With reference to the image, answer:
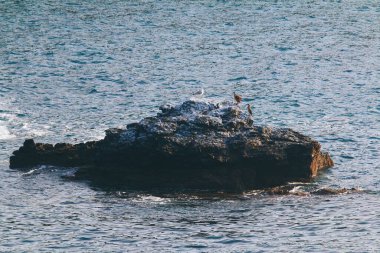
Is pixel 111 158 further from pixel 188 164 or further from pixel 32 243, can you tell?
pixel 32 243

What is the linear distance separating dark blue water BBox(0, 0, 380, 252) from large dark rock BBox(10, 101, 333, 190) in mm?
1094

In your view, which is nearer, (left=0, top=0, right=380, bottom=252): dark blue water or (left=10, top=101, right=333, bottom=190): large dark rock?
(left=0, top=0, right=380, bottom=252): dark blue water

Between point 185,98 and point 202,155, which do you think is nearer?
point 202,155

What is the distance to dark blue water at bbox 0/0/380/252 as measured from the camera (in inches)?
1419

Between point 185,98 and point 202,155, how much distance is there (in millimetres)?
19326

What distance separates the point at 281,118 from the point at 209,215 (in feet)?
61.4

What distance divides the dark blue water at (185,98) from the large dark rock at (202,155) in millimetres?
1094

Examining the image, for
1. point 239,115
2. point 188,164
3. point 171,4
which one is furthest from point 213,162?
point 171,4

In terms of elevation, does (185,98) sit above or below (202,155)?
above

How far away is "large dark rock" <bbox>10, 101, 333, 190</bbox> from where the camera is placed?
1651 inches

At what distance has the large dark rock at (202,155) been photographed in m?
41.9

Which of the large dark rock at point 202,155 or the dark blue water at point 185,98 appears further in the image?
the large dark rock at point 202,155

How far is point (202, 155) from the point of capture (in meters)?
41.9

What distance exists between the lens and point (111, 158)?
141 feet
